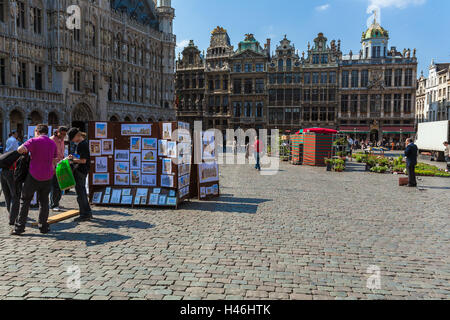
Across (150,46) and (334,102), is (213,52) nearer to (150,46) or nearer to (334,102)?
(150,46)

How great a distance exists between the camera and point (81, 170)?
27.8ft

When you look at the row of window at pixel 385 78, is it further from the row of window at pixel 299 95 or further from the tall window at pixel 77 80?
the tall window at pixel 77 80

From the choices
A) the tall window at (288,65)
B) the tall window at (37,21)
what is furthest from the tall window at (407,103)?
the tall window at (37,21)

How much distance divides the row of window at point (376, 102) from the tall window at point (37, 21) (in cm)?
4106

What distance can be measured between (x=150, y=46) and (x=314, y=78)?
955 inches

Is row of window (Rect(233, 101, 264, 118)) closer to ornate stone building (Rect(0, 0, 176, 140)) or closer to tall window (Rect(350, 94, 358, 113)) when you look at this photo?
ornate stone building (Rect(0, 0, 176, 140))

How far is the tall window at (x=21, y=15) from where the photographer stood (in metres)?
28.9

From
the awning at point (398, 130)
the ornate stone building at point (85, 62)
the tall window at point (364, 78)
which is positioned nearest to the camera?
the ornate stone building at point (85, 62)

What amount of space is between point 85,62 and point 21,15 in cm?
693

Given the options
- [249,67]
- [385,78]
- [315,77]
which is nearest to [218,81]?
[249,67]

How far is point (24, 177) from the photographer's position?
24.0ft

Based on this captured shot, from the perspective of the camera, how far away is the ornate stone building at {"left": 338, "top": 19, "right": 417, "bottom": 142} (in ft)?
179

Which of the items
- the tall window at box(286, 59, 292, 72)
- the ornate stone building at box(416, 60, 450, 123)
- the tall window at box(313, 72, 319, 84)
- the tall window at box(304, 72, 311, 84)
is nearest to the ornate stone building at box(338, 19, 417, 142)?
the tall window at box(313, 72, 319, 84)
